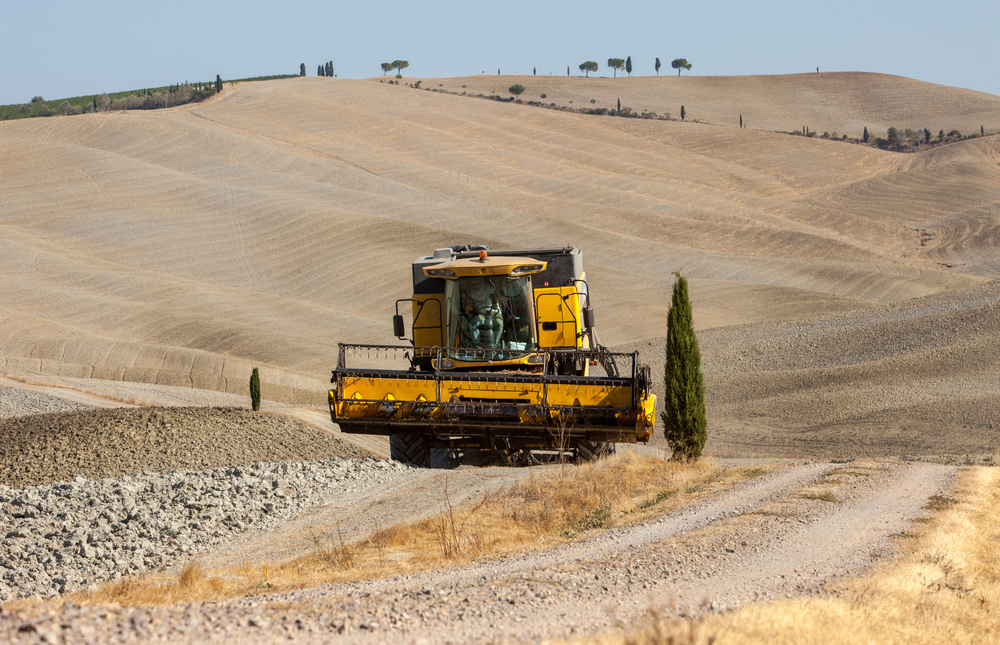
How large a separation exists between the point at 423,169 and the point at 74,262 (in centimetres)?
3757

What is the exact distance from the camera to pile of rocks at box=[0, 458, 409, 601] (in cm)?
1127

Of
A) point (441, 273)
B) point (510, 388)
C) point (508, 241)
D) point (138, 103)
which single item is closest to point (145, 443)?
point (441, 273)

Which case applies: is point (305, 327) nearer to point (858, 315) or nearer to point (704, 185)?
point (858, 315)

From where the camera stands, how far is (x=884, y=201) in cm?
8988

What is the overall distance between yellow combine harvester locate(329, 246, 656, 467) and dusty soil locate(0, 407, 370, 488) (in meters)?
3.61

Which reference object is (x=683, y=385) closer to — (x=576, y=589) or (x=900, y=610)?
(x=900, y=610)

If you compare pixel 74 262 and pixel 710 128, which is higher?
pixel 710 128

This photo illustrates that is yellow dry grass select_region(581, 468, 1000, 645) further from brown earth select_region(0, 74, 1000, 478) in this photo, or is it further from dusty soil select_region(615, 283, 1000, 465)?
brown earth select_region(0, 74, 1000, 478)

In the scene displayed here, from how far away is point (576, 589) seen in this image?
7.64 metres

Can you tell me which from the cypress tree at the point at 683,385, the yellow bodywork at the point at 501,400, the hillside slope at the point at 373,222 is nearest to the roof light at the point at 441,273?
the yellow bodywork at the point at 501,400

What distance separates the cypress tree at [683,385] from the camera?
17.7 meters

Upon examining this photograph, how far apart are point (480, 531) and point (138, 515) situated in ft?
17.2

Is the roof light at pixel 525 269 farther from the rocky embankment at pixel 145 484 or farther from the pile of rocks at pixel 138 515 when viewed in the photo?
the rocky embankment at pixel 145 484

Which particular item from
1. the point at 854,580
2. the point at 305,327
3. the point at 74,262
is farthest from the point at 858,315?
the point at 74,262
